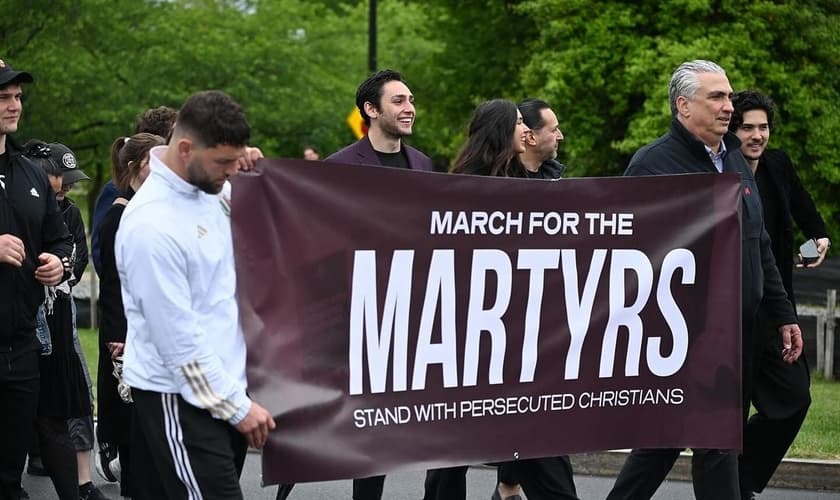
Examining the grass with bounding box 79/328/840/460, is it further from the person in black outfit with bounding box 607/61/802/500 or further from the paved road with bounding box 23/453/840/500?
the person in black outfit with bounding box 607/61/802/500

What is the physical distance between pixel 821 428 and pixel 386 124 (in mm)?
4283

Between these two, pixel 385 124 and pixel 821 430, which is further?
pixel 821 430

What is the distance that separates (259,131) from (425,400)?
994 inches

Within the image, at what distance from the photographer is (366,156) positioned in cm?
696

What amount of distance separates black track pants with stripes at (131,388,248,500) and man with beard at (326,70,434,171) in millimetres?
2710

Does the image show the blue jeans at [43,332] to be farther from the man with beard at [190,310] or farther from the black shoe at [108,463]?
the man with beard at [190,310]

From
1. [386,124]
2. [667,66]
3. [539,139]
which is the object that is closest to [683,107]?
[539,139]

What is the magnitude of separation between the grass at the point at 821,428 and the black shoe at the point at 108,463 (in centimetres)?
388

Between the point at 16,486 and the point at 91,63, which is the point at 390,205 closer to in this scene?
the point at 16,486

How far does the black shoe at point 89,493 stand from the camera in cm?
737

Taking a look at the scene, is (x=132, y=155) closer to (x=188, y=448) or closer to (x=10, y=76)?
(x=10, y=76)

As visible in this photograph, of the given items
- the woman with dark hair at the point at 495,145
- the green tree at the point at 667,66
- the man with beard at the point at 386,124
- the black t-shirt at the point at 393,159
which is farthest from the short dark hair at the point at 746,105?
the green tree at the point at 667,66

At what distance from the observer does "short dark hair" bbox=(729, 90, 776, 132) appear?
7.17 metres

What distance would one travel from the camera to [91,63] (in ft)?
86.1
